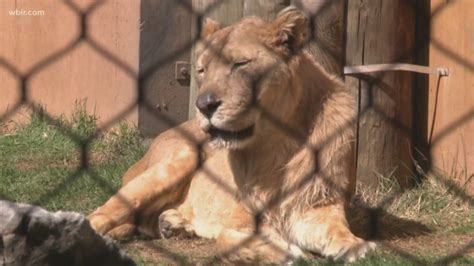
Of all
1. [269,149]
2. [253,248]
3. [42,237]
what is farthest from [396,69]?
[42,237]

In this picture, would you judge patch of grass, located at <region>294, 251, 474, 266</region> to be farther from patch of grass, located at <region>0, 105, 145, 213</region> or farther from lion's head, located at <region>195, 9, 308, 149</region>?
patch of grass, located at <region>0, 105, 145, 213</region>

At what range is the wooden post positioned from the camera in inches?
103

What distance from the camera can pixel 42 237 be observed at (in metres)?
1.46

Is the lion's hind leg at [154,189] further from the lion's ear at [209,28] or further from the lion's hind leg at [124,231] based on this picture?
the lion's ear at [209,28]

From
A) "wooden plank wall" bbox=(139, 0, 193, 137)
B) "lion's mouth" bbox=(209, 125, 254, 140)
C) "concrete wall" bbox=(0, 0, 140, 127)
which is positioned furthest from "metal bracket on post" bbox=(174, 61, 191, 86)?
"lion's mouth" bbox=(209, 125, 254, 140)

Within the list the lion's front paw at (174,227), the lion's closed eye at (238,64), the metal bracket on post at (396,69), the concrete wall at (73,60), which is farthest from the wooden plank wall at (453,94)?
the concrete wall at (73,60)

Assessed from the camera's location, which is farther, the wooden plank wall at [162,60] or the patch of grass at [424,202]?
the wooden plank wall at [162,60]

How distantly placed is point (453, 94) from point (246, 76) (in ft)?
2.17

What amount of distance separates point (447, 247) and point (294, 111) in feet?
1.33

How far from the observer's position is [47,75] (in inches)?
132

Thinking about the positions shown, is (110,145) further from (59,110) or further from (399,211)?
(399,211)

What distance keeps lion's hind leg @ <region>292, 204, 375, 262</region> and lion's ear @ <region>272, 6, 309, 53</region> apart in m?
0.34

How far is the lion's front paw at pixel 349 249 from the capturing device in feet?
6.91

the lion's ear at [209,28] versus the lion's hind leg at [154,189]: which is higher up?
the lion's ear at [209,28]
